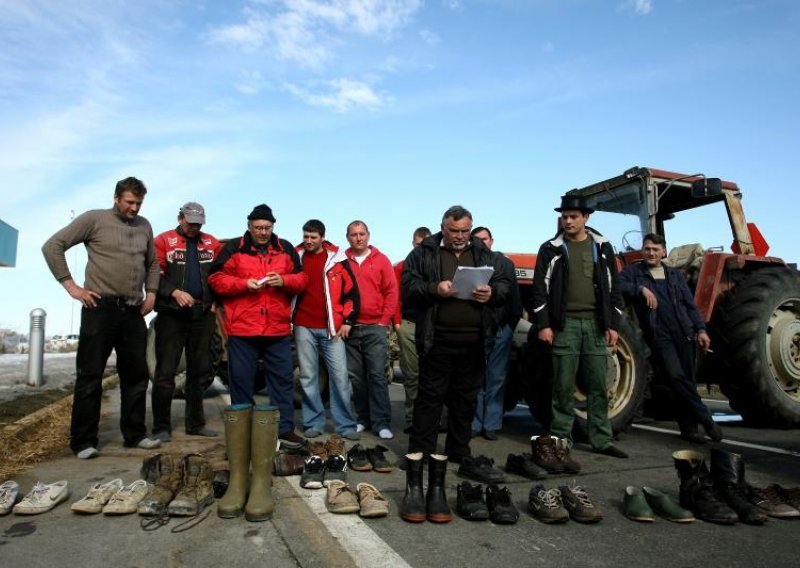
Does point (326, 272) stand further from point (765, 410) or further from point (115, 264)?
point (765, 410)

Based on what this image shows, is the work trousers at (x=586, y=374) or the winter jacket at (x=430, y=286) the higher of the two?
the winter jacket at (x=430, y=286)

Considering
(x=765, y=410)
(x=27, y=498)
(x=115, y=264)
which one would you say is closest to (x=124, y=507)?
(x=27, y=498)

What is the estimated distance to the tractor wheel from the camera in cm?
530

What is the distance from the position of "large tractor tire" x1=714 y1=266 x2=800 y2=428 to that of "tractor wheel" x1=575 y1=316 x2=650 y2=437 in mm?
1272

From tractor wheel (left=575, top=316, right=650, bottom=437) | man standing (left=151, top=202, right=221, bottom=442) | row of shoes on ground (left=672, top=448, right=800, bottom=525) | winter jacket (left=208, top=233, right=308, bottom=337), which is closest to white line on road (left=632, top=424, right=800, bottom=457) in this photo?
tractor wheel (left=575, top=316, right=650, bottom=437)

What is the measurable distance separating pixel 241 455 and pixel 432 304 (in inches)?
67.7

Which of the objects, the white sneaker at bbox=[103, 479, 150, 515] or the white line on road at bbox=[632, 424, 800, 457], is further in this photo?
the white line on road at bbox=[632, 424, 800, 457]

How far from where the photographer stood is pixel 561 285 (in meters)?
4.83

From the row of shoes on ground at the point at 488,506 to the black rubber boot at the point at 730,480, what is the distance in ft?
3.76

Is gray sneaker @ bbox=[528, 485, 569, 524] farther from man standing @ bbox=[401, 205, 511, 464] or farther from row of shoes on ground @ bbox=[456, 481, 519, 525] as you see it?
man standing @ bbox=[401, 205, 511, 464]

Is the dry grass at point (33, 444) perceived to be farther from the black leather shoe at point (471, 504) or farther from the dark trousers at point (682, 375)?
the dark trousers at point (682, 375)

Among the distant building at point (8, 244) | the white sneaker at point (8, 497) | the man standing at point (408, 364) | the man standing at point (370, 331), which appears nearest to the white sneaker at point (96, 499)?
the white sneaker at point (8, 497)

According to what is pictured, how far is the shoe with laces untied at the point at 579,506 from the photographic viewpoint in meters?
3.01

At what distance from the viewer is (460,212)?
432 centimetres
